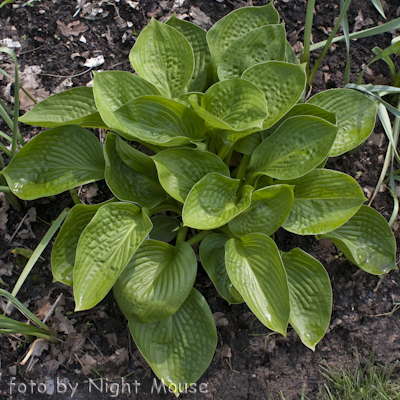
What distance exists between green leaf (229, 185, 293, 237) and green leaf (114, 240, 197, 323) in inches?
9.6

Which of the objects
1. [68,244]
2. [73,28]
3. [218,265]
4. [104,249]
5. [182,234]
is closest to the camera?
[104,249]

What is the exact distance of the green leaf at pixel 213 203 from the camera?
49.3 inches

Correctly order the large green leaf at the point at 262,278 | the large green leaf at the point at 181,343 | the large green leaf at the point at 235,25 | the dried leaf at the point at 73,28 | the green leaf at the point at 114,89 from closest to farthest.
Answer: the large green leaf at the point at 262,278 < the green leaf at the point at 114,89 < the large green leaf at the point at 181,343 < the large green leaf at the point at 235,25 < the dried leaf at the point at 73,28

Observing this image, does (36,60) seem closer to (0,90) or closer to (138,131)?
(0,90)

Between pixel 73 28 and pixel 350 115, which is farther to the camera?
pixel 73 28

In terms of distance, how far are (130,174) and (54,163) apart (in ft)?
1.04

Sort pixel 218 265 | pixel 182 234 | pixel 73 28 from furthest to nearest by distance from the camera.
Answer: pixel 73 28 → pixel 182 234 → pixel 218 265

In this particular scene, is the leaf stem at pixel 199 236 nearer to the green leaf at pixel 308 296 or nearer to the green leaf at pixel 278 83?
the green leaf at pixel 308 296

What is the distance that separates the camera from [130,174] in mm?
1475

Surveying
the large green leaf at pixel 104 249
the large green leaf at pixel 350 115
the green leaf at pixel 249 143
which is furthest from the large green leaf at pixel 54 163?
the large green leaf at pixel 350 115

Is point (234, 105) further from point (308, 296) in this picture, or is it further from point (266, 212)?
point (308, 296)

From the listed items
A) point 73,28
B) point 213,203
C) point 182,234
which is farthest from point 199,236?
point 73,28

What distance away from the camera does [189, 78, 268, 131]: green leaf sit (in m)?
1.22

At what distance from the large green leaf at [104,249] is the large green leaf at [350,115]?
90 cm
